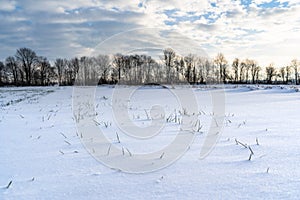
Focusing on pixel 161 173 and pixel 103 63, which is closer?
pixel 161 173


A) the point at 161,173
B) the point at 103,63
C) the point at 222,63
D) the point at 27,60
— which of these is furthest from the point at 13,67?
the point at 161,173

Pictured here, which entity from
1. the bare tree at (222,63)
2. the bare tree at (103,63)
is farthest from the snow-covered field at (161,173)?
the bare tree at (222,63)

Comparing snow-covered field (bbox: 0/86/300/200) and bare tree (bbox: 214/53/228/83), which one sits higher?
bare tree (bbox: 214/53/228/83)

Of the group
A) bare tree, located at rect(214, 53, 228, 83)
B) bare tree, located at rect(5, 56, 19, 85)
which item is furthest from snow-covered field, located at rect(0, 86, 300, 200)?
bare tree, located at rect(5, 56, 19, 85)

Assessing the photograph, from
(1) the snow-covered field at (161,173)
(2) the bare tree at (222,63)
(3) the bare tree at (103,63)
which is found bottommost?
(1) the snow-covered field at (161,173)

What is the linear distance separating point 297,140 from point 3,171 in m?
3.09

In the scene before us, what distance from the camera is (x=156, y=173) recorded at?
199cm

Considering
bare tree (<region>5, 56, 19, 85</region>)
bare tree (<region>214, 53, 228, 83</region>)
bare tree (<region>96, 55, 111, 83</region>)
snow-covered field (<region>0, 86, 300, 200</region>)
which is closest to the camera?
snow-covered field (<region>0, 86, 300, 200</region>)

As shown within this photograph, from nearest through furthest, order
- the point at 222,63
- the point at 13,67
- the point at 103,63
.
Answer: the point at 103,63 → the point at 222,63 → the point at 13,67

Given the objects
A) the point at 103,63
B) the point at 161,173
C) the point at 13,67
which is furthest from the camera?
the point at 13,67

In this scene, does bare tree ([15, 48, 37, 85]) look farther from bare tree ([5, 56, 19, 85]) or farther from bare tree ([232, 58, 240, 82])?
bare tree ([232, 58, 240, 82])

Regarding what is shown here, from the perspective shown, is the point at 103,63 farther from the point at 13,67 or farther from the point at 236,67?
the point at 13,67

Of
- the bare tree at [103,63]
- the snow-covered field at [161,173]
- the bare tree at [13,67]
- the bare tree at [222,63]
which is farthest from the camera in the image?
the bare tree at [13,67]

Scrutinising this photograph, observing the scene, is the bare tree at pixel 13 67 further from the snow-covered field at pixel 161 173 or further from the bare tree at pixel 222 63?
the snow-covered field at pixel 161 173
